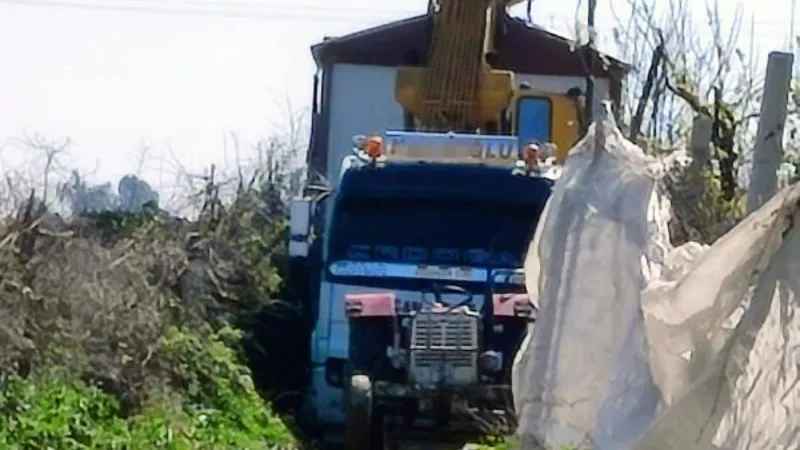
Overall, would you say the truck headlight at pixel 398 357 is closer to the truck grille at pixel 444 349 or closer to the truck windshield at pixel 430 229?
the truck grille at pixel 444 349

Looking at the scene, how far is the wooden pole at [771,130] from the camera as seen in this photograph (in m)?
9.86

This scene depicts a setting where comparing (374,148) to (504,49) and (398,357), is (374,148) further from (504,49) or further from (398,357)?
(504,49)

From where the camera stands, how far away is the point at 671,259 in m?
8.18

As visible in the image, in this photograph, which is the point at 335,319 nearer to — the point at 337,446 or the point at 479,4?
the point at 337,446

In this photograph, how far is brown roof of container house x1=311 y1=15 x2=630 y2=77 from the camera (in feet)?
95.8

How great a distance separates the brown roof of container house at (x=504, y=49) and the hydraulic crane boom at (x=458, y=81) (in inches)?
235

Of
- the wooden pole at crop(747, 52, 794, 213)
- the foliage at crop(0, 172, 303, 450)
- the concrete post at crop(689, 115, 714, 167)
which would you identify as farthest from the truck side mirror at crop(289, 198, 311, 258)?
the wooden pole at crop(747, 52, 794, 213)

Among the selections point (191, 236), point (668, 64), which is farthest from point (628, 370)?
point (668, 64)

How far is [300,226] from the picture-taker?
18109 mm

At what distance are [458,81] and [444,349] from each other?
6.51 meters

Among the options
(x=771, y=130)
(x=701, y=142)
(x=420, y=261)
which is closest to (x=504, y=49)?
(x=420, y=261)

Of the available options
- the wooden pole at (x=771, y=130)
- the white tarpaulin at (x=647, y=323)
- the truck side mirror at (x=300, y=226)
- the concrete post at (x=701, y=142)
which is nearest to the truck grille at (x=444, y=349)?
the concrete post at (x=701, y=142)

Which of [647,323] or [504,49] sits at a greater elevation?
[504,49]

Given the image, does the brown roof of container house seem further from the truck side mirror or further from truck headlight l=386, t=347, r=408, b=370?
truck headlight l=386, t=347, r=408, b=370
